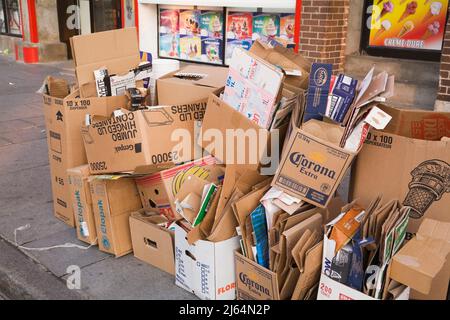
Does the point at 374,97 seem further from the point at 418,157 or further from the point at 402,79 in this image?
the point at 402,79

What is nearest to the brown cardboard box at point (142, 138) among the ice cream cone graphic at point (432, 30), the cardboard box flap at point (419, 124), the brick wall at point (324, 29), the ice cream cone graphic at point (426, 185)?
the cardboard box flap at point (419, 124)

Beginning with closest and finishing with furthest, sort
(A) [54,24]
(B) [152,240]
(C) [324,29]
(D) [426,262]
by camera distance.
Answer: (D) [426,262] → (B) [152,240] → (C) [324,29] → (A) [54,24]

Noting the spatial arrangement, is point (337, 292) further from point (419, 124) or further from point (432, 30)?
point (432, 30)

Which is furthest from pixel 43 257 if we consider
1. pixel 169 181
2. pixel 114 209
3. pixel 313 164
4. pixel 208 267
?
pixel 313 164

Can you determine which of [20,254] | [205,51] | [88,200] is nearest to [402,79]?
[205,51]

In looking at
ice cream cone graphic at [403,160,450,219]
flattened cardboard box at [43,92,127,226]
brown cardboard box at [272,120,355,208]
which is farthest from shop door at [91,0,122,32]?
ice cream cone graphic at [403,160,450,219]

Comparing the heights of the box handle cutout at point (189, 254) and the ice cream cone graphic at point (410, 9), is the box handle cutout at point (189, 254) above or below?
below

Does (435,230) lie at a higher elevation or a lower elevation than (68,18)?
lower

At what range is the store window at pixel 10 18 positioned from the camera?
44.8 feet

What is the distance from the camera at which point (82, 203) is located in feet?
11.4

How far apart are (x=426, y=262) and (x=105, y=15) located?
11.2m

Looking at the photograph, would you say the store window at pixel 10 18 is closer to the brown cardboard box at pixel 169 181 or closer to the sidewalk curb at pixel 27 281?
the sidewalk curb at pixel 27 281

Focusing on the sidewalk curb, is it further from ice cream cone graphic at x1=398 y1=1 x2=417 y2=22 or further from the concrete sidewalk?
ice cream cone graphic at x1=398 y1=1 x2=417 y2=22

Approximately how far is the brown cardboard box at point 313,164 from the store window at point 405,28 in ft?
13.9
